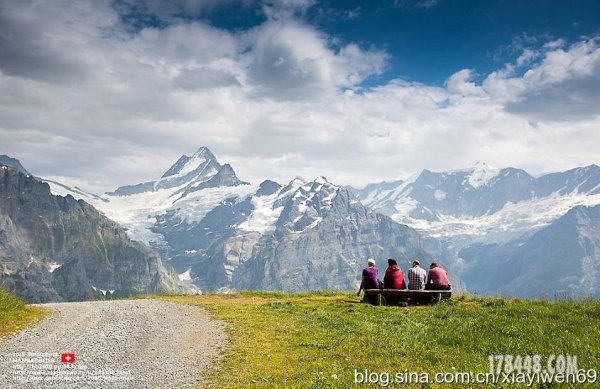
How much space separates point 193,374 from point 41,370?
4.96 metres

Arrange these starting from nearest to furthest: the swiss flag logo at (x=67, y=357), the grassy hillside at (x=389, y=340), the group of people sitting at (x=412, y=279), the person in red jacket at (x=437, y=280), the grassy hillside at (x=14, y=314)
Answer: the grassy hillside at (x=389, y=340), the swiss flag logo at (x=67, y=357), the grassy hillside at (x=14, y=314), the group of people sitting at (x=412, y=279), the person in red jacket at (x=437, y=280)

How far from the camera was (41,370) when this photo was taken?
626 inches

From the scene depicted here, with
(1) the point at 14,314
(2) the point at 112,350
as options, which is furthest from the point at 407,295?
(1) the point at 14,314

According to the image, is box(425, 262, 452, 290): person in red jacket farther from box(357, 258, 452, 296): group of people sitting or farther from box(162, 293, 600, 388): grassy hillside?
box(162, 293, 600, 388): grassy hillside

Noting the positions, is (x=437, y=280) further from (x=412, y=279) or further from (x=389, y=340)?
(x=389, y=340)

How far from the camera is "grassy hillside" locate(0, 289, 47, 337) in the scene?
73.2ft

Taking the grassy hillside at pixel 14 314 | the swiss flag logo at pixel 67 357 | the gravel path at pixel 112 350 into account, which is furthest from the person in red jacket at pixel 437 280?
the grassy hillside at pixel 14 314

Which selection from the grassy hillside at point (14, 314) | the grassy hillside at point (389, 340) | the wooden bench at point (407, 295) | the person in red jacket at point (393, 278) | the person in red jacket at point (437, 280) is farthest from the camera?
the person in red jacket at point (393, 278)

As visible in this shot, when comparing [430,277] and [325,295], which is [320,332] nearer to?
[430,277]

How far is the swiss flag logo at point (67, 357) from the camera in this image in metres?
17.0

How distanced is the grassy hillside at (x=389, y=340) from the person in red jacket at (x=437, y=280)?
5.74 metres

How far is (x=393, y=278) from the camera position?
1393 inches

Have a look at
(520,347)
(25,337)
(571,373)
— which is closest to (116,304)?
(25,337)

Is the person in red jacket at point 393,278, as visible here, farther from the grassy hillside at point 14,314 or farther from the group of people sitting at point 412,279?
the grassy hillside at point 14,314
